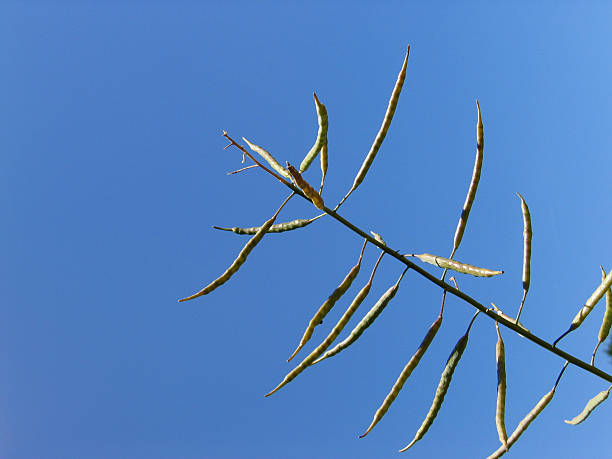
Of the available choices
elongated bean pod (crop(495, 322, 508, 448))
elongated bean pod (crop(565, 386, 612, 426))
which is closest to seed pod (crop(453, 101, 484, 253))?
elongated bean pod (crop(495, 322, 508, 448))

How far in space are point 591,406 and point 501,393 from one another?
1.77 ft

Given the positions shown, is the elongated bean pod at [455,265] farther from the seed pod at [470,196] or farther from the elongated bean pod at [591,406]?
the elongated bean pod at [591,406]

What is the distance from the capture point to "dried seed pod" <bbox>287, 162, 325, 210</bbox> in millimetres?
1869

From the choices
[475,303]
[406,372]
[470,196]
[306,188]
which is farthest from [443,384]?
[306,188]

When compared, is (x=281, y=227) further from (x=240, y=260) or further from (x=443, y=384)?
(x=443, y=384)

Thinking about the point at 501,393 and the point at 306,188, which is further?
the point at 501,393

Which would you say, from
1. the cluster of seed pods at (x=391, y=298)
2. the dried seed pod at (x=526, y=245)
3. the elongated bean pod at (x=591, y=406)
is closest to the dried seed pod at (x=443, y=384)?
the cluster of seed pods at (x=391, y=298)

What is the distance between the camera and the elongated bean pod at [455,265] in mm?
1940

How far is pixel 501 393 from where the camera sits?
2225 mm

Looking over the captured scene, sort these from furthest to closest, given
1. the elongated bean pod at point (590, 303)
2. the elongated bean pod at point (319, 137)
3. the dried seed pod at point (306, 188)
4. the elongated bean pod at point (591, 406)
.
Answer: the elongated bean pod at point (591, 406) < the elongated bean pod at point (319, 137) < the elongated bean pod at point (590, 303) < the dried seed pod at point (306, 188)

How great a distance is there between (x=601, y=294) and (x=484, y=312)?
0.49 meters

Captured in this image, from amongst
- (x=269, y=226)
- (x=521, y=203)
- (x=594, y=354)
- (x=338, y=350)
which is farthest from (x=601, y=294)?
(x=269, y=226)

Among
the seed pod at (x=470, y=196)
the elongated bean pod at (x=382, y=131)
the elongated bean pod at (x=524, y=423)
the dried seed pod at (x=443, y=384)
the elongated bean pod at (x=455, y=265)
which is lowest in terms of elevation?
the elongated bean pod at (x=524, y=423)

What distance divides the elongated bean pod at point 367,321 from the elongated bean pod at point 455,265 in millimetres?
164
